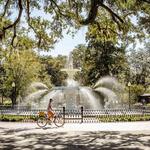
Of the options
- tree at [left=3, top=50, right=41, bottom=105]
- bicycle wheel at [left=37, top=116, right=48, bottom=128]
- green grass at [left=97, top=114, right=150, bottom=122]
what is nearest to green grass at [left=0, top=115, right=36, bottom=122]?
bicycle wheel at [left=37, top=116, right=48, bottom=128]

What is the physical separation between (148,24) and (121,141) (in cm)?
1163

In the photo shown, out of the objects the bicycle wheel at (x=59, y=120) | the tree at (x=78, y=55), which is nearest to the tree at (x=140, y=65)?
the tree at (x=78, y=55)

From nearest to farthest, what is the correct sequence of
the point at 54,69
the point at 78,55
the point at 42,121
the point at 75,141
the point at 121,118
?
the point at 75,141, the point at 42,121, the point at 121,118, the point at 78,55, the point at 54,69

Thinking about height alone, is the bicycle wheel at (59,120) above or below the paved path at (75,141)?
above

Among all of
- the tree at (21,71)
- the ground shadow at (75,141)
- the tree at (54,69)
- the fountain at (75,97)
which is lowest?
the ground shadow at (75,141)

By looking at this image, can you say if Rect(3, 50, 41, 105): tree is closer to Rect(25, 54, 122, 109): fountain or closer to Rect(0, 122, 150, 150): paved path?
Rect(25, 54, 122, 109): fountain

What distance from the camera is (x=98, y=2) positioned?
17250 millimetres

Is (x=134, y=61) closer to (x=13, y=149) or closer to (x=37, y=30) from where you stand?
(x=37, y=30)

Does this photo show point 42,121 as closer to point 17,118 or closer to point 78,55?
point 17,118

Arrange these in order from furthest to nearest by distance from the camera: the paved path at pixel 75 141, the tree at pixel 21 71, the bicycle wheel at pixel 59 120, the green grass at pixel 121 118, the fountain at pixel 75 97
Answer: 1. the tree at pixel 21 71
2. the fountain at pixel 75 97
3. the green grass at pixel 121 118
4. the bicycle wheel at pixel 59 120
5. the paved path at pixel 75 141

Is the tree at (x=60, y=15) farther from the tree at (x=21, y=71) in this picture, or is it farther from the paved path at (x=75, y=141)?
the tree at (x=21, y=71)

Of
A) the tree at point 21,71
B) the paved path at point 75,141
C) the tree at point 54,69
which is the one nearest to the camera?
the paved path at point 75,141

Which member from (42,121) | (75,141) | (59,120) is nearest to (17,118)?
(42,121)

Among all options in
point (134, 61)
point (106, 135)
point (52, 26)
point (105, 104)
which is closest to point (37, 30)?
point (52, 26)
